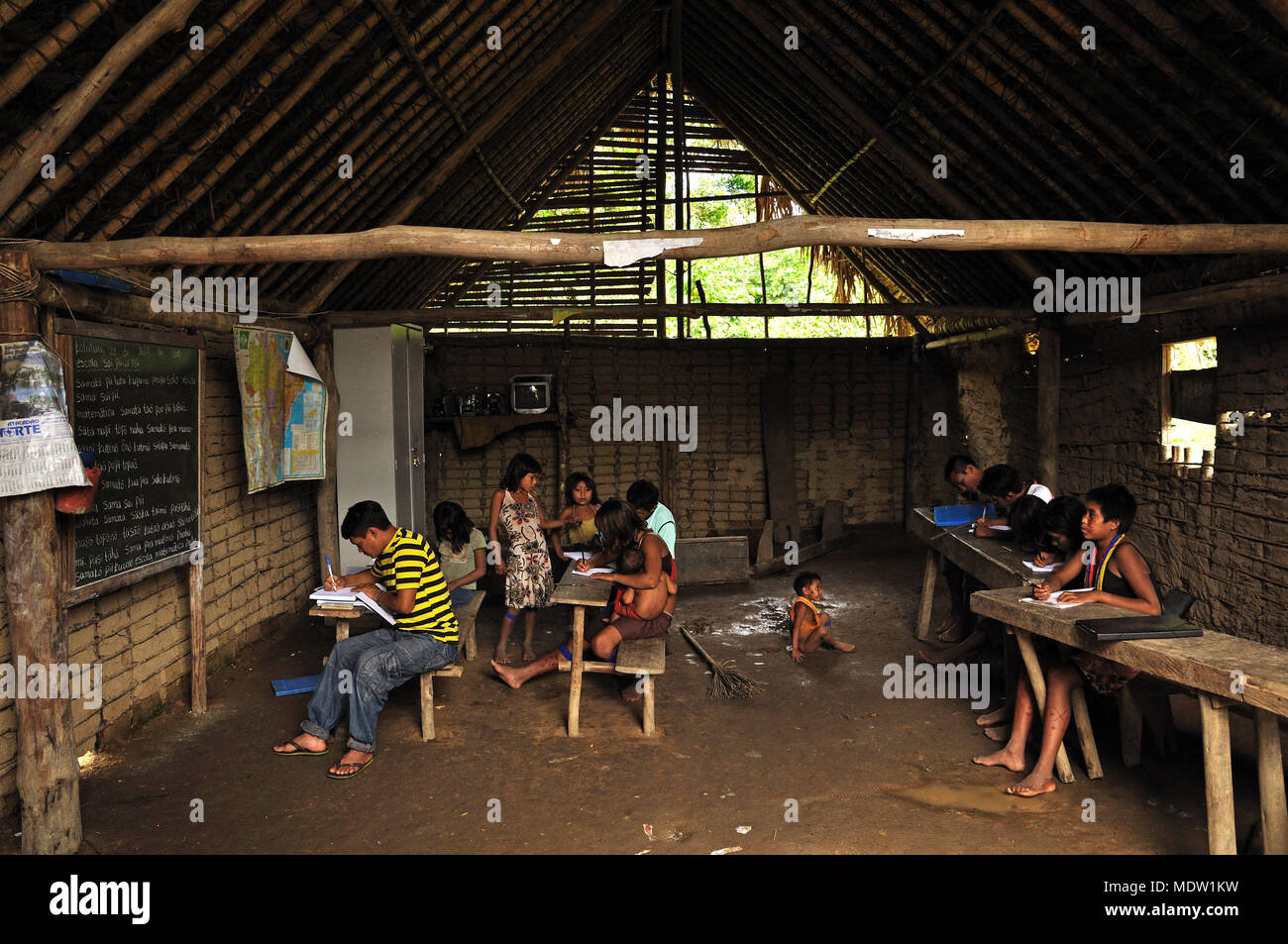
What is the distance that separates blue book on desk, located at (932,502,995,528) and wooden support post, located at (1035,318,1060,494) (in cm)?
171

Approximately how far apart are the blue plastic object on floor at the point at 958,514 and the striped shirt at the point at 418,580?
4026 millimetres

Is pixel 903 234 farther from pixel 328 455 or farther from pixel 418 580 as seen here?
pixel 328 455

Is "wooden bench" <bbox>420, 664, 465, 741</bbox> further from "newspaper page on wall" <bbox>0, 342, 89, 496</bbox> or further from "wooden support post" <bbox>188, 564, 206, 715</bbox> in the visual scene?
"newspaper page on wall" <bbox>0, 342, 89, 496</bbox>

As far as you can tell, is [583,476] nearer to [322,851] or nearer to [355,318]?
[355,318]

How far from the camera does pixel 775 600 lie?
9.24 m

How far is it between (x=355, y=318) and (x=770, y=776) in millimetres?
5636

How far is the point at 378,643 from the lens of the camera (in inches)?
208

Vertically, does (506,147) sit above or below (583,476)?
above

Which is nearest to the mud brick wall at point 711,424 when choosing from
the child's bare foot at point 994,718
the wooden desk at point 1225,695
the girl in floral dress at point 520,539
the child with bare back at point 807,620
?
the child with bare back at point 807,620

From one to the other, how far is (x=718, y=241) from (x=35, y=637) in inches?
148

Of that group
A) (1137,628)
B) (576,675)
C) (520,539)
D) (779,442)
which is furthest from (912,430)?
(1137,628)

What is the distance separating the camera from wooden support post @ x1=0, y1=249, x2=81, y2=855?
13.3ft

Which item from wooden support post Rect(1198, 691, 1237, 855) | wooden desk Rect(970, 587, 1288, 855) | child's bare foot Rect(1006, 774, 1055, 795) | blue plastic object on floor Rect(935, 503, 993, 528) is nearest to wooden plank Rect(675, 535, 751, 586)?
blue plastic object on floor Rect(935, 503, 993, 528)

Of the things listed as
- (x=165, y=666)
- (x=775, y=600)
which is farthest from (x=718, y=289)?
(x=165, y=666)
